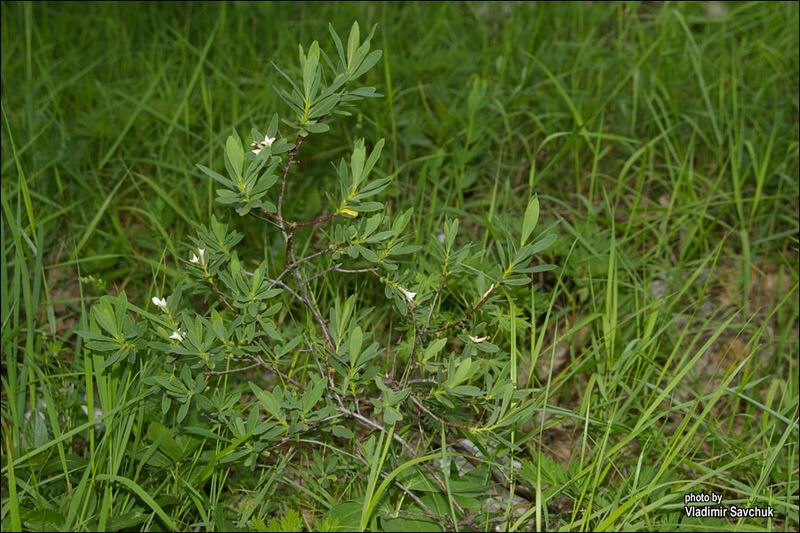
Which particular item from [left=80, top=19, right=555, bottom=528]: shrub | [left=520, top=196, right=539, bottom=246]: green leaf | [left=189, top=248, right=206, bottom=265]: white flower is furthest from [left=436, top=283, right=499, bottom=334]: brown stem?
[left=189, top=248, right=206, bottom=265]: white flower

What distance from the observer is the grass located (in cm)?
184

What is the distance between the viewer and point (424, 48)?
316cm

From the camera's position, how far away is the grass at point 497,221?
1.84 m

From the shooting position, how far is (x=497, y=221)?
2244mm

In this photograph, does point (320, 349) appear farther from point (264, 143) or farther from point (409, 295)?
point (264, 143)

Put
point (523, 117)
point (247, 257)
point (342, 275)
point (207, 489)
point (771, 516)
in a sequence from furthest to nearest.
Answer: point (523, 117) → point (247, 257) → point (342, 275) → point (207, 489) → point (771, 516)

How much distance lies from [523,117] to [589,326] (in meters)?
0.89

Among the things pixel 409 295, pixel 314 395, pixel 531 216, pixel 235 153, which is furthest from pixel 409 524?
pixel 235 153

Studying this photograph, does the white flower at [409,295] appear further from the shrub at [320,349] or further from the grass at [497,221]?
the grass at [497,221]

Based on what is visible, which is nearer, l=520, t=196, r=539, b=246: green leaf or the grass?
l=520, t=196, r=539, b=246: green leaf

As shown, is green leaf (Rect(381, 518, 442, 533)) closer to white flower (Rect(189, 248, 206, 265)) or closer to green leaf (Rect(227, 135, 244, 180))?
white flower (Rect(189, 248, 206, 265))

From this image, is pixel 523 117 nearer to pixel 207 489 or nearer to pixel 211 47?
pixel 211 47

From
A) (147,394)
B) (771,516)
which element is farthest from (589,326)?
(147,394)

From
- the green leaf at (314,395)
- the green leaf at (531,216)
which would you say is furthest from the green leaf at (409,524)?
the green leaf at (531,216)
